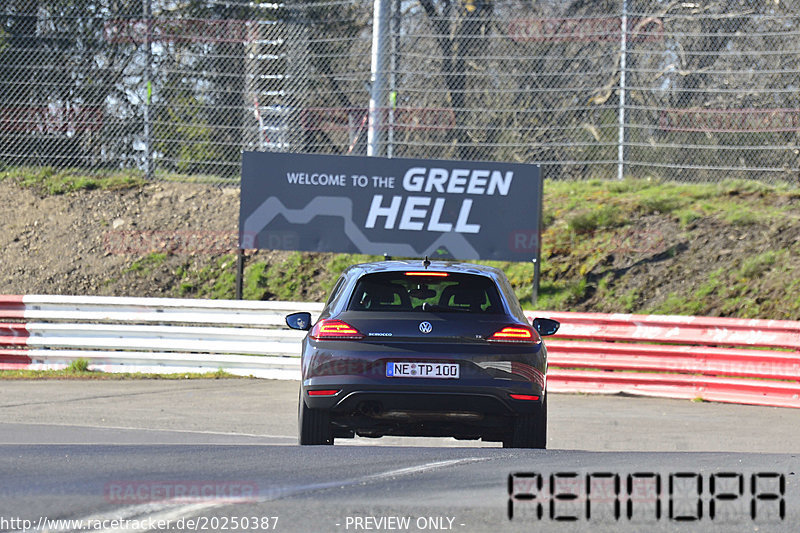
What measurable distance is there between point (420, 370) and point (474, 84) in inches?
444

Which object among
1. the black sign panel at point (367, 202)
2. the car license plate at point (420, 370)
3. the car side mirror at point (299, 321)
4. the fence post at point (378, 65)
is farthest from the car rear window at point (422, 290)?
the fence post at point (378, 65)

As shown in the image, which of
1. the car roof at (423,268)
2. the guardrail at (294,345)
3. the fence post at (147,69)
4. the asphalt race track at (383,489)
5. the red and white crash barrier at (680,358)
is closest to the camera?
the asphalt race track at (383,489)

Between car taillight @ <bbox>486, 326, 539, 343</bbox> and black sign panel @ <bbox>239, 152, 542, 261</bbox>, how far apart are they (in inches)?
352

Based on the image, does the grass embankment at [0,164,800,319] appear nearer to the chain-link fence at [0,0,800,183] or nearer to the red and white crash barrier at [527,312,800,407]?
the chain-link fence at [0,0,800,183]

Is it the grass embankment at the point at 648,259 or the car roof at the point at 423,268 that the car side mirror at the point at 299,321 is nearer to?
the car roof at the point at 423,268

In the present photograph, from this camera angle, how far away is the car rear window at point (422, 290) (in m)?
8.26

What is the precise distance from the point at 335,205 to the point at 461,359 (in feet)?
31.3

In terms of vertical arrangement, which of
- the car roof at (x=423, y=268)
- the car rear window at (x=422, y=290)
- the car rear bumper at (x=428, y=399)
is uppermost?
the car roof at (x=423, y=268)

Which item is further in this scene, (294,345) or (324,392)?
(294,345)

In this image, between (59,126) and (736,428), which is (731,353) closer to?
(736,428)

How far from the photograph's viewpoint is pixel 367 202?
56.6 ft

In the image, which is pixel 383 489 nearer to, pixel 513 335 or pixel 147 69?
pixel 513 335

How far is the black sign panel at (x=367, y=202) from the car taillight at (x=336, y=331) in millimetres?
8984

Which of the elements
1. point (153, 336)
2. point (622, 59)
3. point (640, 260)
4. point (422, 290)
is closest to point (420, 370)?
point (422, 290)
